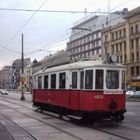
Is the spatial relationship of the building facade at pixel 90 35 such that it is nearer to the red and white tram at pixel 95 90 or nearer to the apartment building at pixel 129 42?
the apartment building at pixel 129 42

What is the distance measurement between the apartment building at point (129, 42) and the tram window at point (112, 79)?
7142 cm

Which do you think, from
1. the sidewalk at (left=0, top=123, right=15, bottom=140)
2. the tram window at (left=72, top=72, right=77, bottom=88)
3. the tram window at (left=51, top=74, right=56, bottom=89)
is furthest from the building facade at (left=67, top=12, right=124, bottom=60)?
the sidewalk at (left=0, top=123, right=15, bottom=140)

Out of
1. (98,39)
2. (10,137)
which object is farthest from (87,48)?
(10,137)

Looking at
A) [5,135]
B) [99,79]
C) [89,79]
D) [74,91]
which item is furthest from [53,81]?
[5,135]

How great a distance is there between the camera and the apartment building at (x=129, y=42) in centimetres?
9662

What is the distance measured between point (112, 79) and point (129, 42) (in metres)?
82.2

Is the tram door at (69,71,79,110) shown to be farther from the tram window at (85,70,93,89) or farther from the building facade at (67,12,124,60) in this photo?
the building facade at (67,12,124,60)

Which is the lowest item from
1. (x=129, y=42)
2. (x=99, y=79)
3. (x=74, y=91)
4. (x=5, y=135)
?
(x=5, y=135)

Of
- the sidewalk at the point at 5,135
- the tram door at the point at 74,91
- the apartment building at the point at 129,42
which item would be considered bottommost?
the sidewalk at the point at 5,135

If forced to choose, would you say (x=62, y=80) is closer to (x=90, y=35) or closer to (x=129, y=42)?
(x=129, y=42)

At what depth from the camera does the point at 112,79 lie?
760 inches

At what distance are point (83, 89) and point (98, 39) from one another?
110 m

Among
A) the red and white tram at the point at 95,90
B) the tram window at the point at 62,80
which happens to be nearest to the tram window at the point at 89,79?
the red and white tram at the point at 95,90

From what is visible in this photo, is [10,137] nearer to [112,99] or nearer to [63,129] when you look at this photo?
[63,129]
